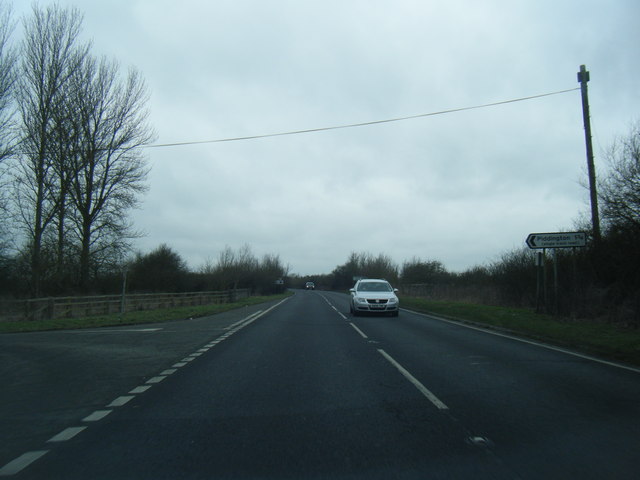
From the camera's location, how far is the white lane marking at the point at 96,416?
5995mm

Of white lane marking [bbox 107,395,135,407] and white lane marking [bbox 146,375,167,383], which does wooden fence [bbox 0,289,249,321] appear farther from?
white lane marking [bbox 107,395,135,407]

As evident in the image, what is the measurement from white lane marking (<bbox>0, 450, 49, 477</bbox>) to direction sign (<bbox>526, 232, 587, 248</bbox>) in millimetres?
18521

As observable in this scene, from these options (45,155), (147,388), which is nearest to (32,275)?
(45,155)

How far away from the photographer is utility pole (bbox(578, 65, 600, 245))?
18.7 m

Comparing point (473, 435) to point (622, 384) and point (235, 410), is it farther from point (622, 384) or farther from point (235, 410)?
point (622, 384)

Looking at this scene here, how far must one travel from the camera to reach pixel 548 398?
6848mm

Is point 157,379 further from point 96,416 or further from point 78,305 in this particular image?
point 78,305

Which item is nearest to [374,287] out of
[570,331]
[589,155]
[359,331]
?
[359,331]

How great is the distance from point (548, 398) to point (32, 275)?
30028mm

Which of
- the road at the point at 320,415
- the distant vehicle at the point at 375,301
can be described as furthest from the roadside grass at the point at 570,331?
the distant vehicle at the point at 375,301

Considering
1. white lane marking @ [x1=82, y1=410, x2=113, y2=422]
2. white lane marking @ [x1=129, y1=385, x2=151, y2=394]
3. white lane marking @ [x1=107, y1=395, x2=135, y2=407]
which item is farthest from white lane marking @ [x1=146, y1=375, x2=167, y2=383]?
white lane marking @ [x1=82, y1=410, x2=113, y2=422]

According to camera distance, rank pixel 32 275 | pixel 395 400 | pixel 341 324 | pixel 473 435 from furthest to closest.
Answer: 1. pixel 32 275
2. pixel 341 324
3. pixel 395 400
4. pixel 473 435

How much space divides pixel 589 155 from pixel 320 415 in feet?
56.4

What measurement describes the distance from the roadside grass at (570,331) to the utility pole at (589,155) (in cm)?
381
